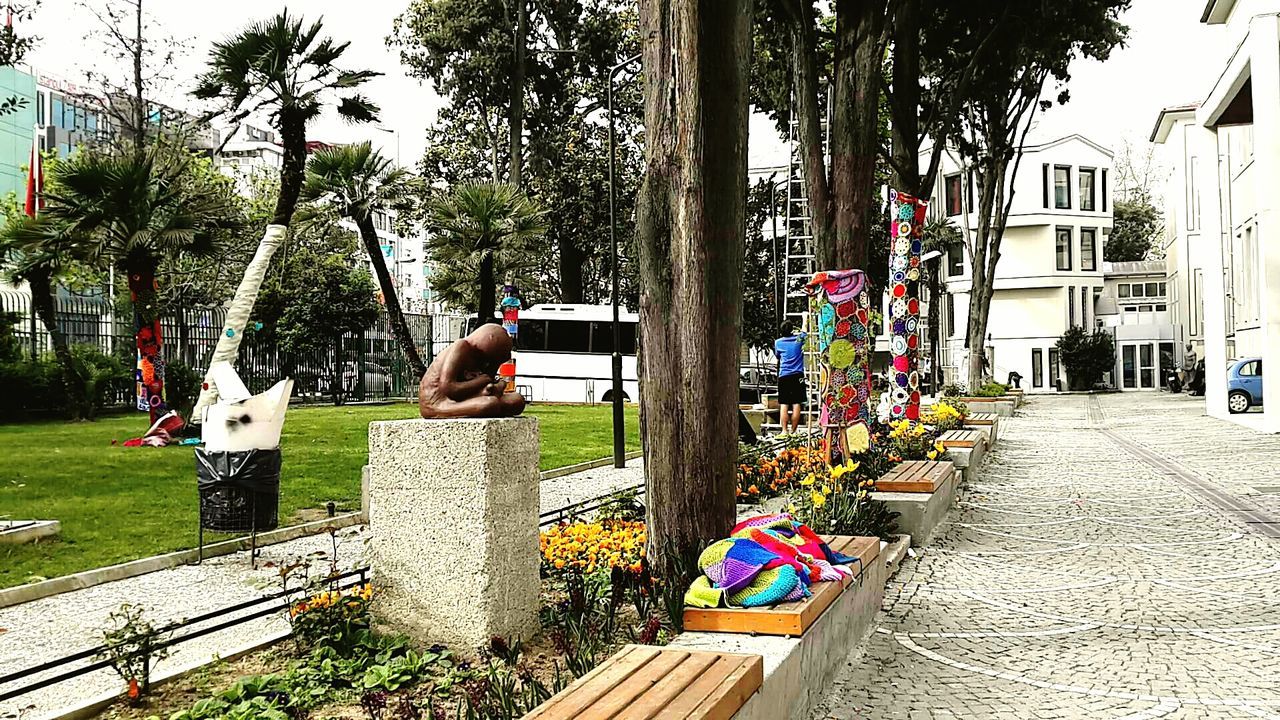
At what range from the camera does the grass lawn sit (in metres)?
9.23

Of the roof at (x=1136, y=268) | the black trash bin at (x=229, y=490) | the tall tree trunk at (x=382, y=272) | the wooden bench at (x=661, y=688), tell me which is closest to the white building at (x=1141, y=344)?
the roof at (x=1136, y=268)

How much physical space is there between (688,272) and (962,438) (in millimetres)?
11417

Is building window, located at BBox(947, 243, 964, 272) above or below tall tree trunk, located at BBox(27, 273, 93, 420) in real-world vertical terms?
above

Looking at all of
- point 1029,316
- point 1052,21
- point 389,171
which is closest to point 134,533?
point 1052,21

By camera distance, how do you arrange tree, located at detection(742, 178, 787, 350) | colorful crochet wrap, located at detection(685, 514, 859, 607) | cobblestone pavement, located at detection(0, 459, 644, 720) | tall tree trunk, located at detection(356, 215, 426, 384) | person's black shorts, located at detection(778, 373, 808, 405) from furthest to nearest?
tree, located at detection(742, 178, 787, 350) < tall tree trunk, located at detection(356, 215, 426, 384) < person's black shorts, located at detection(778, 373, 808, 405) < cobblestone pavement, located at detection(0, 459, 644, 720) < colorful crochet wrap, located at detection(685, 514, 859, 607)

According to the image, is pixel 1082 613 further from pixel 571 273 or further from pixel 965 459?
pixel 571 273

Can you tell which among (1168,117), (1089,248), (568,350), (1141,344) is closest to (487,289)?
(568,350)

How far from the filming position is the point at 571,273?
142 ft

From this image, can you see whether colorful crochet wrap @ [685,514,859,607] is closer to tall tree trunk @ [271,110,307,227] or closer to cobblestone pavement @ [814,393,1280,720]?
cobblestone pavement @ [814,393,1280,720]

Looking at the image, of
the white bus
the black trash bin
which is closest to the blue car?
the white bus

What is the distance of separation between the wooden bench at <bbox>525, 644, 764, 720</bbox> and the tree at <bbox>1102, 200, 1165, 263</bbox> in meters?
78.7

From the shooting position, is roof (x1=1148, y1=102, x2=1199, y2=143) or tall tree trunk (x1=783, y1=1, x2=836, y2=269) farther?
roof (x1=1148, y1=102, x2=1199, y2=143)

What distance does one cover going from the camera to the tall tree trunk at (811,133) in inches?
473

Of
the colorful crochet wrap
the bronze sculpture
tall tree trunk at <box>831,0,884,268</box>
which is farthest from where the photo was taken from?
tall tree trunk at <box>831,0,884,268</box>
